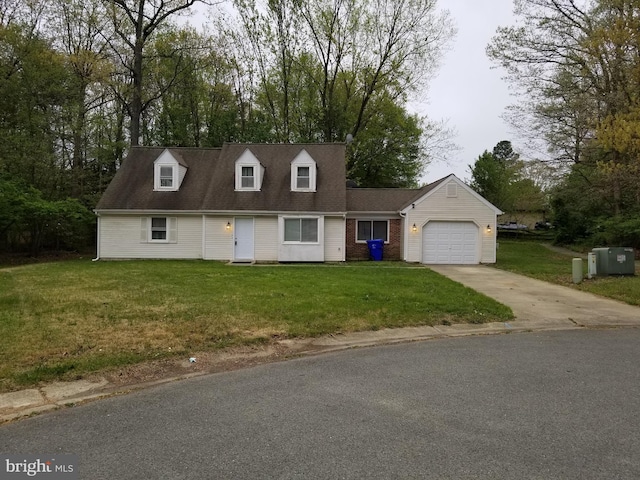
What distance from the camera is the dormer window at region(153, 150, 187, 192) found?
20.3m

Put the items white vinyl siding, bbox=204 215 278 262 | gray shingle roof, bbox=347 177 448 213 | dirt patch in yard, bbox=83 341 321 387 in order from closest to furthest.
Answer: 1. dirt patch in yard, bbox=83 341 321 387
2. white vinyl siding, bbox=204 215 278 262
3. gray shingle roof, bbox=347 177 448 213

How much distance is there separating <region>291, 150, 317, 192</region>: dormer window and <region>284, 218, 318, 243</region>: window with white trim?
1742 millimetres

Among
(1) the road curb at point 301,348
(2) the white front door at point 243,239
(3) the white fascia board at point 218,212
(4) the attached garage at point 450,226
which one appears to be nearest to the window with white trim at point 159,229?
(3) the white fascia board at point 218,212

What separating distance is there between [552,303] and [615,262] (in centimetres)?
524

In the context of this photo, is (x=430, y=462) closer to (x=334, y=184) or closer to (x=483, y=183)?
(x=334, y=184)

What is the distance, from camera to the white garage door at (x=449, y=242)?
19250 millimetres

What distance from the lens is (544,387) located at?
4.49 meters

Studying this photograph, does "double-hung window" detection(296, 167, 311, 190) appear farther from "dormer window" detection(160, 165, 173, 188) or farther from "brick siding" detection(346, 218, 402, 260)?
"dormer window" detection(160, 165, 173, 188)

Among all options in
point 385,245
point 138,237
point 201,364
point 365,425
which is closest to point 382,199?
point 385,245

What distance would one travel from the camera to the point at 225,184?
20.3 meters

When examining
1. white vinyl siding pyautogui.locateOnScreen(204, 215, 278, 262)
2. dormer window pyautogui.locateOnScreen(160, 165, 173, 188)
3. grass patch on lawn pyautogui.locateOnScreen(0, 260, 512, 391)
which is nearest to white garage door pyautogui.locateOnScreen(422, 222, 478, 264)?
grass patch on lawn pyautogui.locateOnScreen(0, 260, 512, 391)

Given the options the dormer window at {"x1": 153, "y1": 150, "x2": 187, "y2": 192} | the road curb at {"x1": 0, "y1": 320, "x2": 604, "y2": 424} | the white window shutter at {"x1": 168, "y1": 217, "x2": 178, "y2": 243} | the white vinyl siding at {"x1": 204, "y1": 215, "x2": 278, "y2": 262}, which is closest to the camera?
the road curb at {"x1": 0, "y1": 320, "x2": 604, "y2": 424}

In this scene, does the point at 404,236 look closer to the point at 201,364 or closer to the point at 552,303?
the point at 552,303

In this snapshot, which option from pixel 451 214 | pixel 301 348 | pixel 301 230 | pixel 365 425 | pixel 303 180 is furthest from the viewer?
pixel 303 180
